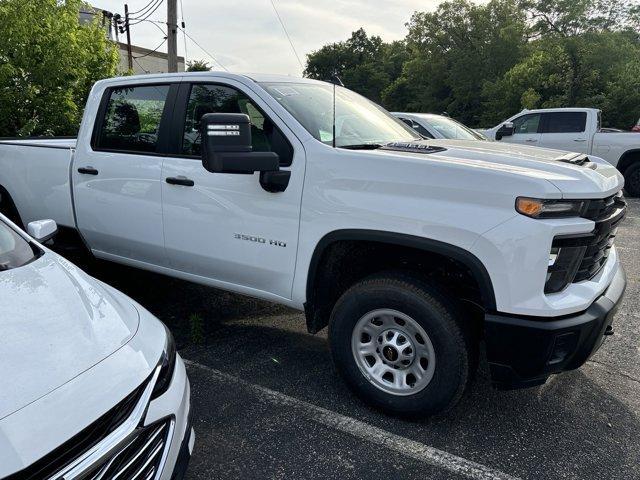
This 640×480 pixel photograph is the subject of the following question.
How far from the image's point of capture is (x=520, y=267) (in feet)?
8.00

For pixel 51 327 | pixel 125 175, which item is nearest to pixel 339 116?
pixel 125 175

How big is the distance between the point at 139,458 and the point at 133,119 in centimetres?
300

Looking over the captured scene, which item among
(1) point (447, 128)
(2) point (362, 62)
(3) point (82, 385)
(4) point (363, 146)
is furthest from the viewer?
(2) point (362, 62)

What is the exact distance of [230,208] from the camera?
133 inches

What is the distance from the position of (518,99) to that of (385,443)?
88.4 ft

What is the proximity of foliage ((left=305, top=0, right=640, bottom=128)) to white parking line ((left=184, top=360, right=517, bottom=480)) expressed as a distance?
30.0 ft

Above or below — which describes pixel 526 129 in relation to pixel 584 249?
below

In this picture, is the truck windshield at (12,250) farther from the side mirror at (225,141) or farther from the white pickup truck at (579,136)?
the white pickup truck at (579,136)

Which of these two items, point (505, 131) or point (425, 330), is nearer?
point (425, 330)

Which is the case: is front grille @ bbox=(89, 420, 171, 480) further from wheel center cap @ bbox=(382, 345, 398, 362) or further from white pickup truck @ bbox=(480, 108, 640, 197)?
white pickup truck @ bbox=(480, 108, 640, 197)

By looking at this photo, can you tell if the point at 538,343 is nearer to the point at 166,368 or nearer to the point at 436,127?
the point at 166,368

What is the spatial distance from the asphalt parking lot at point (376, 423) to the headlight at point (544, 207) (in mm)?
1076

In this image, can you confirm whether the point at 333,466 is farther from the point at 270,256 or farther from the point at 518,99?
the point at 518,99

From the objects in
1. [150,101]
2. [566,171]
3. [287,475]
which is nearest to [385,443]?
[287,475]
